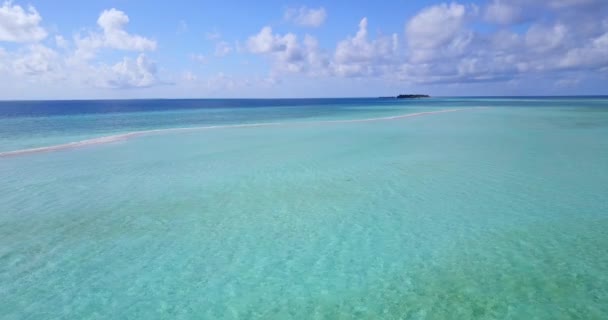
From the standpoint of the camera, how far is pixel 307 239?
7734 mm

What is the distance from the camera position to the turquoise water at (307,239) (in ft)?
18.0

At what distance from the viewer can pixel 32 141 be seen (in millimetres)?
23531

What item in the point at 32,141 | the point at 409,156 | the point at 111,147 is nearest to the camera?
the point at 409,156

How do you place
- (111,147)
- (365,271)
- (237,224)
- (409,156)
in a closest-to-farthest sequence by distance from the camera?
(365,271) < (237,224) < (409,156) < (111,147)

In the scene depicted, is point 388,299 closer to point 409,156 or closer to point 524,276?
point 524,276

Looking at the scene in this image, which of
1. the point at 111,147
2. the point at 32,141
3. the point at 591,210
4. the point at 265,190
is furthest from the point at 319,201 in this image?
the point at 32,141

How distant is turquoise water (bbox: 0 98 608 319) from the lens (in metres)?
5.48

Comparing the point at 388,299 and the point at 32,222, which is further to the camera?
the point at 32,222

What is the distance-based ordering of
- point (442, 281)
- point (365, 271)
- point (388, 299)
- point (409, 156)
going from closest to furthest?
point (388, 299)
point (442, 281)
point (365, 271)
point (409, 156)

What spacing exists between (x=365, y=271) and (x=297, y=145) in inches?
568

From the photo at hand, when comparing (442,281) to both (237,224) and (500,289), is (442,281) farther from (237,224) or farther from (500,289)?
(237,224)

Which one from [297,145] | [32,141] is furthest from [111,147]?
[297,145]

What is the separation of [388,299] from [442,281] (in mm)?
999

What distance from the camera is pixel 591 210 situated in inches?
358
